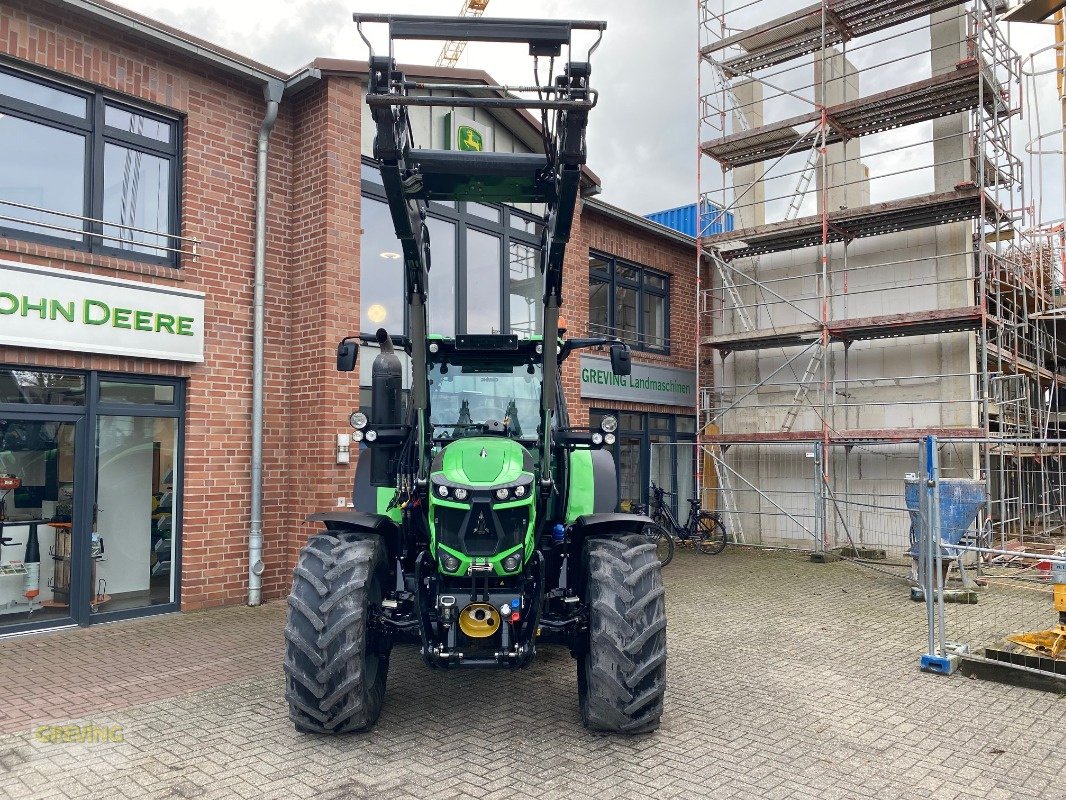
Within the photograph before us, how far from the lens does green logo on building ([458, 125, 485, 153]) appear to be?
10546mm

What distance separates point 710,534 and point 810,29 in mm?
8797

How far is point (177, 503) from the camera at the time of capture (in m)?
8.54

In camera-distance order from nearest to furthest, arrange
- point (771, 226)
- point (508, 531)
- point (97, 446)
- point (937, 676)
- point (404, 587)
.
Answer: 1. point (508, 531)
2. point (404, 587)
3. point (937, 676)
4. point (97, 446)
5. point (771, 226)

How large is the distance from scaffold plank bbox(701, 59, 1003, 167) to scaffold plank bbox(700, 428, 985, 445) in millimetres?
4817

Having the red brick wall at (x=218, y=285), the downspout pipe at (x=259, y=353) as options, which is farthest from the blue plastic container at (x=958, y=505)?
the red brick wall at (x=218, y=285)

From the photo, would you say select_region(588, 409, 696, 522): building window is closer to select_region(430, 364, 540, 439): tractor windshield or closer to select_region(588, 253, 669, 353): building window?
select_region(588, 253, 669, 353): building window

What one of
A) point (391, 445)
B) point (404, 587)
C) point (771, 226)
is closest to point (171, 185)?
point (391, 445)

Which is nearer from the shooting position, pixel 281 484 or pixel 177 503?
pixel 177 503

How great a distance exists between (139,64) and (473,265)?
4.69 meters

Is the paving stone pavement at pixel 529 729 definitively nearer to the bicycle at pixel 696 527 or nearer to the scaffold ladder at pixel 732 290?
the bicycle at pixel 696 527

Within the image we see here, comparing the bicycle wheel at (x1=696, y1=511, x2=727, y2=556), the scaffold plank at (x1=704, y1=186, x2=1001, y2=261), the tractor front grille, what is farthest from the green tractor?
the scaffold plank at (x1=704, y1=186, x2=1001, y2=261)

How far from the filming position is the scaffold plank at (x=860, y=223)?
480 inches

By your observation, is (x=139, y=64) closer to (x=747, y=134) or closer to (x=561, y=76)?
(x=561, y=76)

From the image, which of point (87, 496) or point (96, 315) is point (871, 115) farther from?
point (87, 496)
